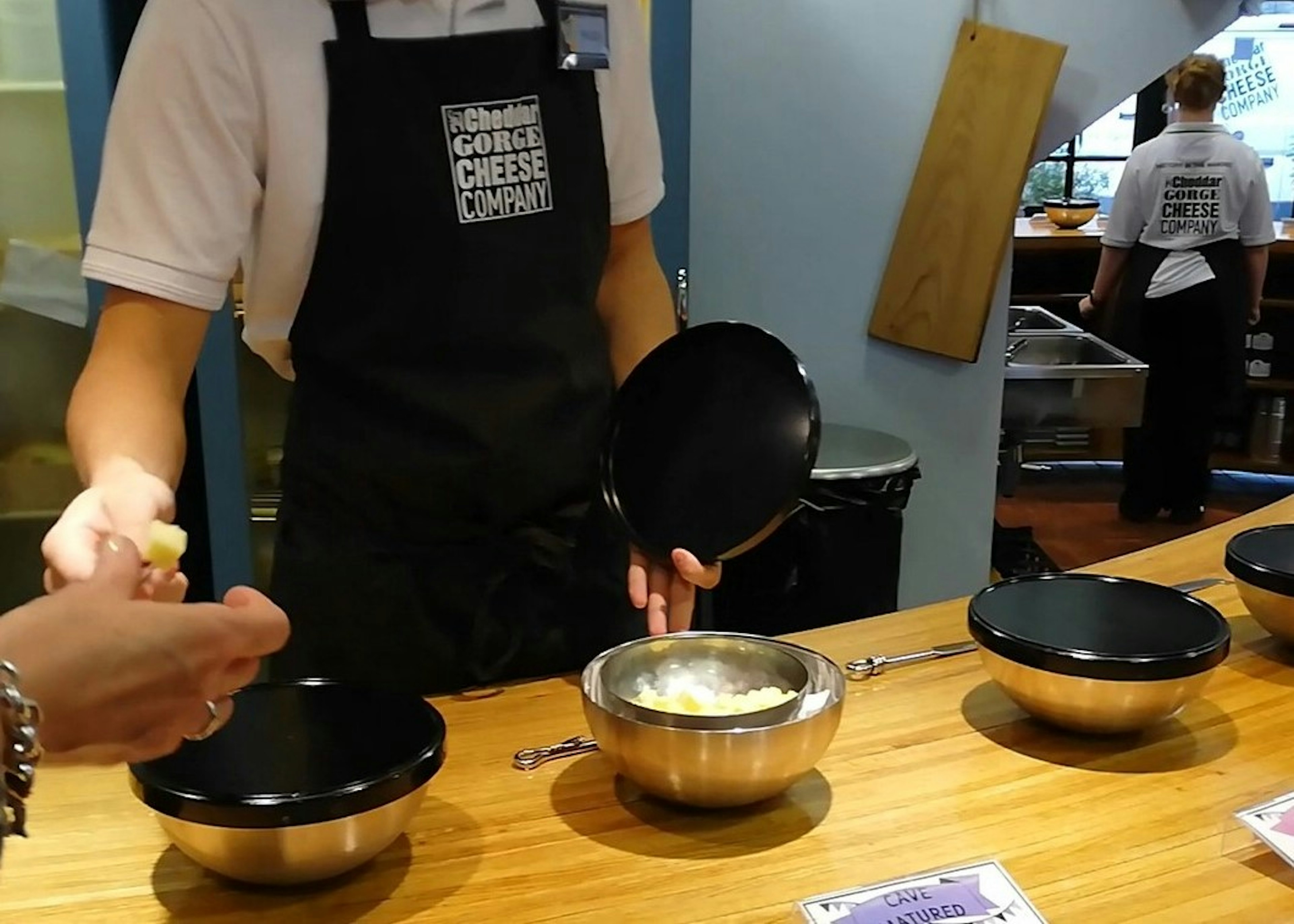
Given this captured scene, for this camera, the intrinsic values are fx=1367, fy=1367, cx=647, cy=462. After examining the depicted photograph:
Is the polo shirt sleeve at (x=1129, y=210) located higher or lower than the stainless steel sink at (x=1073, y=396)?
higher

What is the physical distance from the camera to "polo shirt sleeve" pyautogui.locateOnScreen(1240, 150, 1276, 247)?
500 cm

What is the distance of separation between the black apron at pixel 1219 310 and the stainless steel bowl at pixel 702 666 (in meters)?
4.40

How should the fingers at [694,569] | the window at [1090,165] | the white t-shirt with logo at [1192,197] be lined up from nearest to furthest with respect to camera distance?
the fingers at [694,569], the white t-shirt with logo at [1192,197], the window at [1090,165]

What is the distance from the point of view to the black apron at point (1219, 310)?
5086 mm

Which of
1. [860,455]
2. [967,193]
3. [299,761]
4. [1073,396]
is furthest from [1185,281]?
[299,761]

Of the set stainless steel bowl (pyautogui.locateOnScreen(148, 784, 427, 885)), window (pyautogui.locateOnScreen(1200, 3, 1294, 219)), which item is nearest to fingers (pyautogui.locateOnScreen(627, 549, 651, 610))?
stainless steel bowl (pyautogui.locateOnScreen(148, 784, 427, 885))

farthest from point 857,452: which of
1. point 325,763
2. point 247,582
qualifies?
point 325,763

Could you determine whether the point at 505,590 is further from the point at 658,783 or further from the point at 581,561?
the point at 658,783

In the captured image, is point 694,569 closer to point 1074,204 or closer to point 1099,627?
point 1099,627

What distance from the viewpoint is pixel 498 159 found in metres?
1.41

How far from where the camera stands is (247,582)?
2.77 meters

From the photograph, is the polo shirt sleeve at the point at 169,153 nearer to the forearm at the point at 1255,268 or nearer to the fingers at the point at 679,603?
the fingers at the point at 679,603

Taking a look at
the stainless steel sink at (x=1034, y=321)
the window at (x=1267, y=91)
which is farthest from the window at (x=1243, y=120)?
the stainless steel sink at (x=1034, y=321)

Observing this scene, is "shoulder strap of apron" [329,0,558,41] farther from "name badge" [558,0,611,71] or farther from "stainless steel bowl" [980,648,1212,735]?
"stainless steel bowl" [980,648,1212,735]
